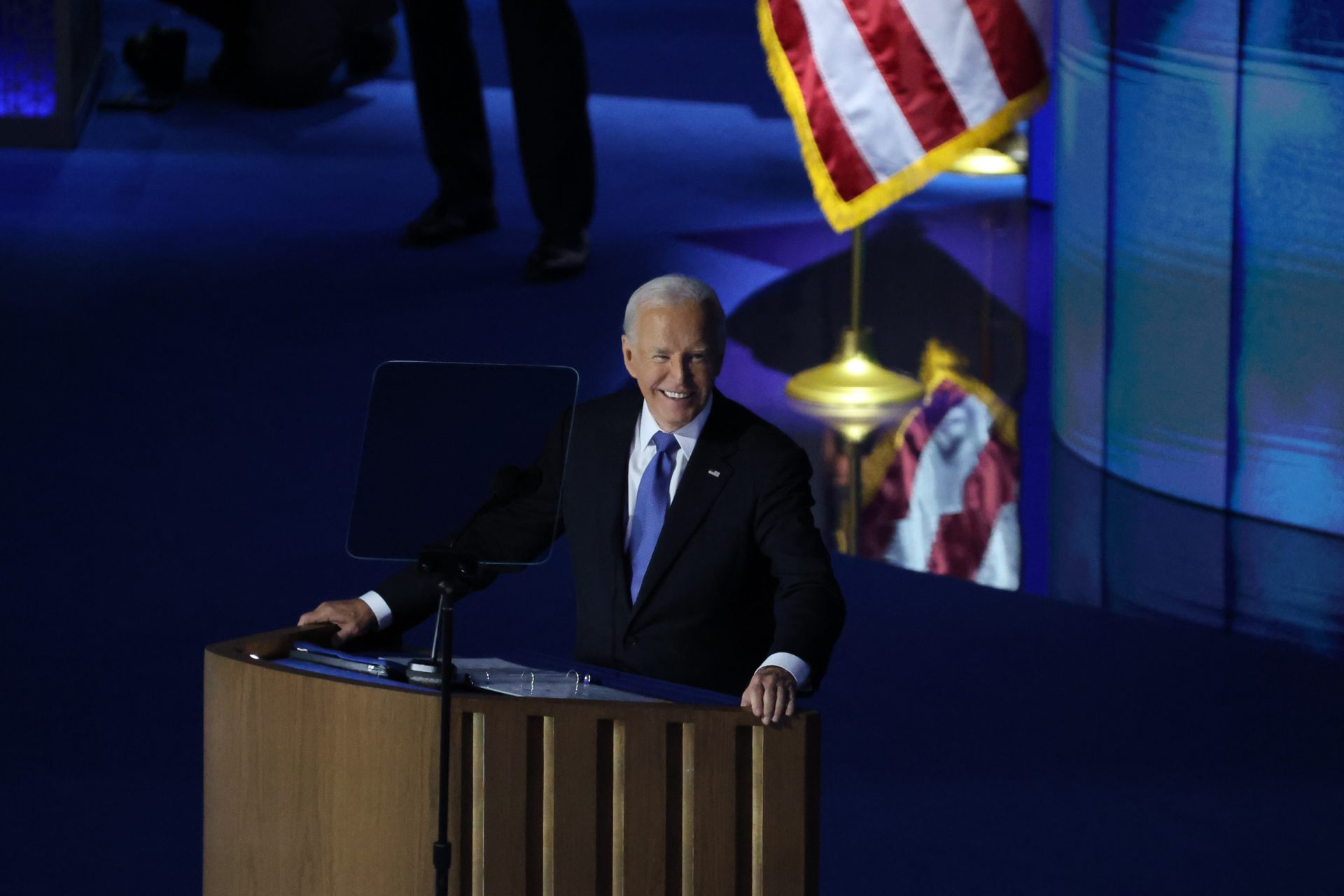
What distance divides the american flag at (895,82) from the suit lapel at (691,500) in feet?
11.5

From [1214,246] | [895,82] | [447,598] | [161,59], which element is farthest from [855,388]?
[161,59]

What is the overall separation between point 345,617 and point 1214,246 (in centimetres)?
353

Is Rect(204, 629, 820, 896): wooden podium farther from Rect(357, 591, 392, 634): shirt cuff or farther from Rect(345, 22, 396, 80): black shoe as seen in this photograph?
Rect(345, 22, 396, 80): black shoe

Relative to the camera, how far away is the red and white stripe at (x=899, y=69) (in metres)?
6.14

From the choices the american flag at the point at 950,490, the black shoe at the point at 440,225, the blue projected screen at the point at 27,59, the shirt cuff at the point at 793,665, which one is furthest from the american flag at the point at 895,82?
the blue projected screen at the point at 27,59

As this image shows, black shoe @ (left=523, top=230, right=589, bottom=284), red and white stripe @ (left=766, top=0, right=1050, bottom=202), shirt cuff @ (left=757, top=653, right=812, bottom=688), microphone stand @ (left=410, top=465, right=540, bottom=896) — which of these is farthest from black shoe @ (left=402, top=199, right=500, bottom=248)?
microphone stand @ (left=410, top=465, right=540, bottom=896)

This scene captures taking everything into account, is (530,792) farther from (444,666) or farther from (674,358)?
(674,358)

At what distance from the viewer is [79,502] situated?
5.98 metres

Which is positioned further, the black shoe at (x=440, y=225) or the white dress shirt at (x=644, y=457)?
the black shoe at (x=440, y=225)

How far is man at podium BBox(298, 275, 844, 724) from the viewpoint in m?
2.78

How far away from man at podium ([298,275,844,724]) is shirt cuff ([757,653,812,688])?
0.23 feet

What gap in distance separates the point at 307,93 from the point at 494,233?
3.73 metres

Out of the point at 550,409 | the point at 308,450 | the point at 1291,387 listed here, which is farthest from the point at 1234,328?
the point at 550,409

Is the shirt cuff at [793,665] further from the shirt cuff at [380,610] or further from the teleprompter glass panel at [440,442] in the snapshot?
the shirt cuff at [380,610]
